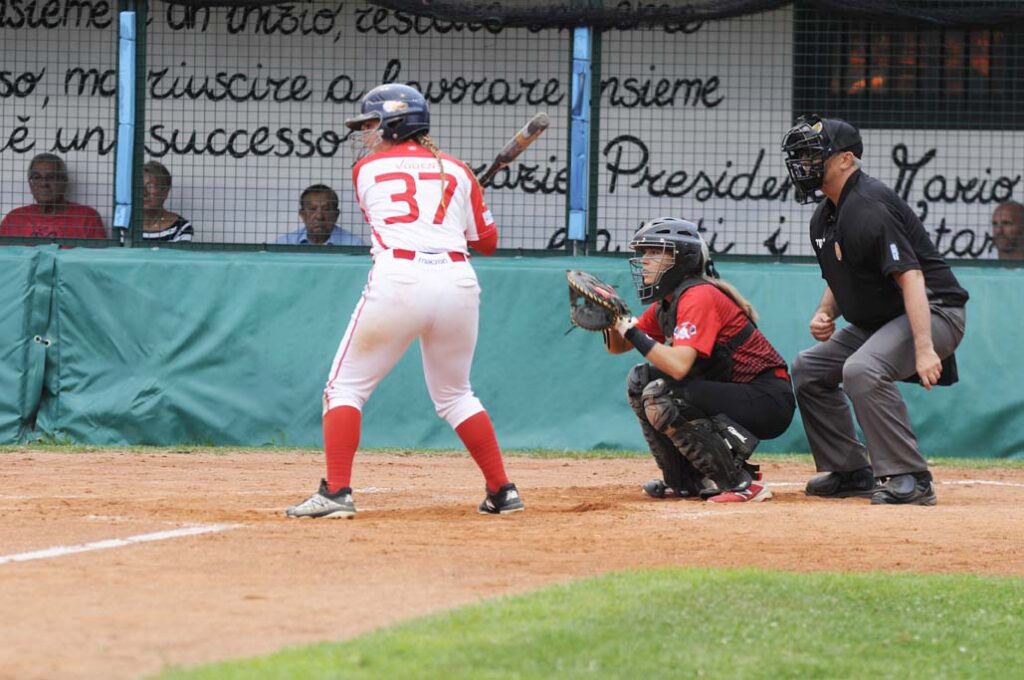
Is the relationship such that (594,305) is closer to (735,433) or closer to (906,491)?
(735,433)

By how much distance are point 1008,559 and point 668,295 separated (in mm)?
2204

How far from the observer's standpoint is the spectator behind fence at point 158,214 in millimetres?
→ 11484

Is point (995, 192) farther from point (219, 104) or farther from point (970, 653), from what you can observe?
point (970, 653)

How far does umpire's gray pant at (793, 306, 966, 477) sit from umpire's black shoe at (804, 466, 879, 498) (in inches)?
2.5

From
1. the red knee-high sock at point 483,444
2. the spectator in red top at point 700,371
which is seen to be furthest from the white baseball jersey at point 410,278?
the spectator in red top at point 700,371

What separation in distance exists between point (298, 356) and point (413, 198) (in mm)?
4389

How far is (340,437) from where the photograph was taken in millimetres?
6680

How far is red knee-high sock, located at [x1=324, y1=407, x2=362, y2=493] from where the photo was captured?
6680mm

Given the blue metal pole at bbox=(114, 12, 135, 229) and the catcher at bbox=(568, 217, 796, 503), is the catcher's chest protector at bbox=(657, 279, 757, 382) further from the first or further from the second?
the blue metal pole at bbox=(114, 12, 135, 229)

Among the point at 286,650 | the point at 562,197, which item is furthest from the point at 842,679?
the point at 562,197

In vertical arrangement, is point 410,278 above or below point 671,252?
below

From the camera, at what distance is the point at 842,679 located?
13.4 ft

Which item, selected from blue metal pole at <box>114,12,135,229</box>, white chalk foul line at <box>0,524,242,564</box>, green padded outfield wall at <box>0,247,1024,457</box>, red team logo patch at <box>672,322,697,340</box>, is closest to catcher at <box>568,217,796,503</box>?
red team logo patch at <box>672,322,697,340</box>

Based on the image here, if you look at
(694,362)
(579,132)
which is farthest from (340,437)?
(579,132)
